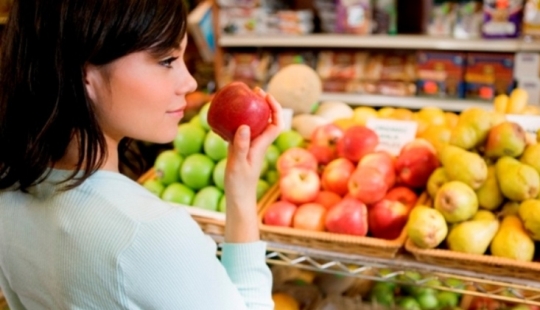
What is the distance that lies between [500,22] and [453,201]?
163 cm

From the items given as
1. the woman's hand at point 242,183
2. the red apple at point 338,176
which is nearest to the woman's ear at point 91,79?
the woman's hand at point 242,183

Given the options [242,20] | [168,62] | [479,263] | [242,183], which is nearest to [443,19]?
[242,20]

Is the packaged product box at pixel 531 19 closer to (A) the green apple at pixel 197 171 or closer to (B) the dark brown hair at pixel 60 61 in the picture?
(A) the green apple at pixel 197 171

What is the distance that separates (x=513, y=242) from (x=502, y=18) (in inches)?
65.6

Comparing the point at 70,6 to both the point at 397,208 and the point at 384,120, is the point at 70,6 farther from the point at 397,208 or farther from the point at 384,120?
the point at 384,120

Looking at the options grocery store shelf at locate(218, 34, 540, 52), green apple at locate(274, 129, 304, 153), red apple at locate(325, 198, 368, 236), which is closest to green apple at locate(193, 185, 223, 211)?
green apple at locate(274, 129, 304, 153)

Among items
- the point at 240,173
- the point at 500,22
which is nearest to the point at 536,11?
the point at 500,22

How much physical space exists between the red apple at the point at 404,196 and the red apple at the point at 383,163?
0.09 feet

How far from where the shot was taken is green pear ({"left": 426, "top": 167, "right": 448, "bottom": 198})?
1278 mm

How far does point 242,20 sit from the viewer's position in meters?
3.04

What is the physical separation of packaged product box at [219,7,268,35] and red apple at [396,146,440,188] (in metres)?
1.82

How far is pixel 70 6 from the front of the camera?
705mm

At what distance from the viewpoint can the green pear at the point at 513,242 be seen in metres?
1.12

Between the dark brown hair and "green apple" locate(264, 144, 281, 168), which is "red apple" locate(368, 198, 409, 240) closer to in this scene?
"green apple" locate(264, 144, 281, 168)
